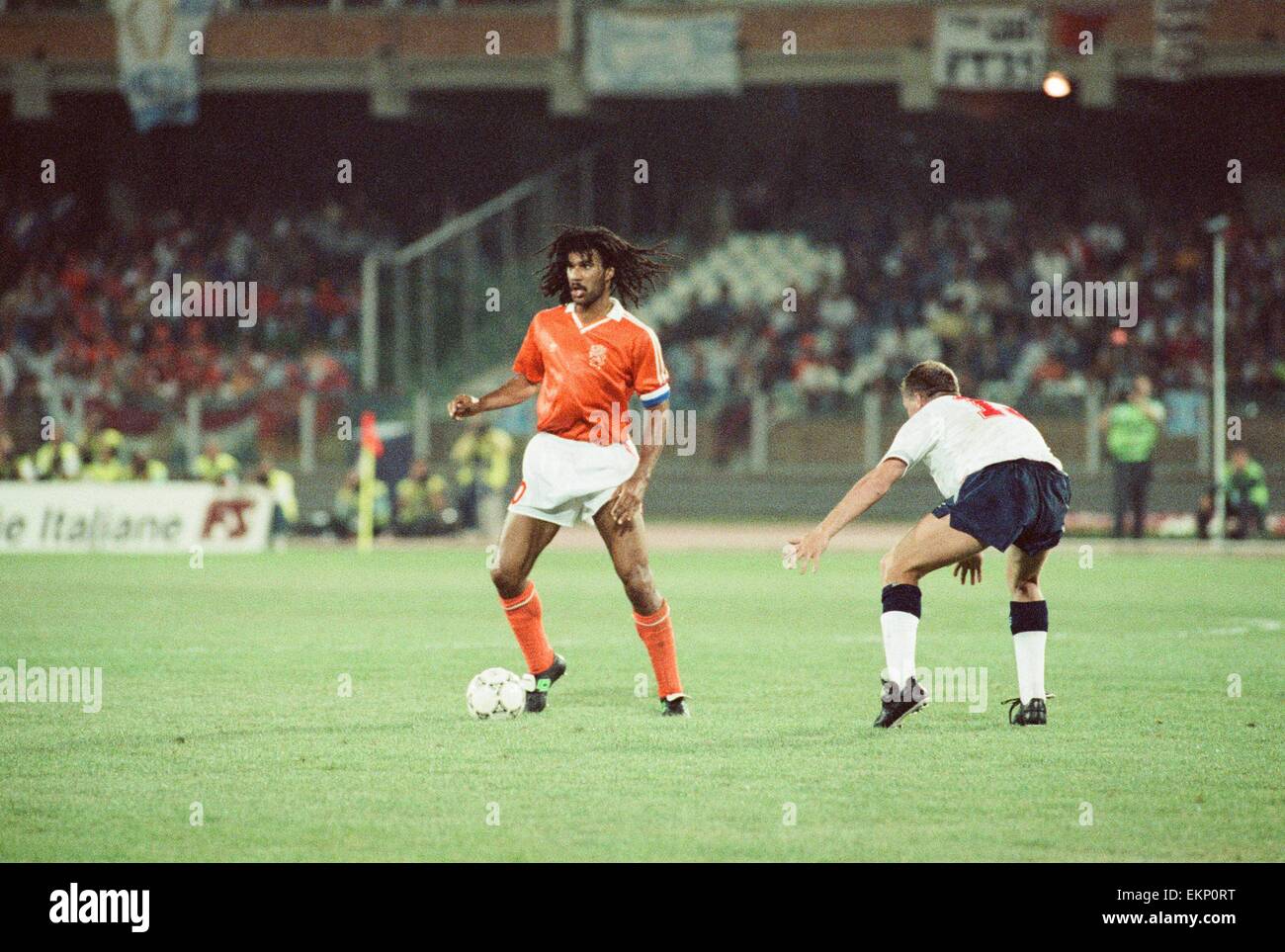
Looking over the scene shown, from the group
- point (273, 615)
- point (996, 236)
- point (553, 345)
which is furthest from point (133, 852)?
point (996, 236)

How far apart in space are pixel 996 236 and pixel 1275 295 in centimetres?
506

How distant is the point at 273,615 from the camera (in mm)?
15883

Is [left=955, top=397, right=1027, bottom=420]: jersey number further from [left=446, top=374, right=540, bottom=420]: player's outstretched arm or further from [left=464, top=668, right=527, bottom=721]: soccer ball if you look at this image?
[left=464, top=668, right=527, bottom=721]: soccer ball

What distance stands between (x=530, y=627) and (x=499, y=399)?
114cm

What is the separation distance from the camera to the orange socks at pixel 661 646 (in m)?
9.79

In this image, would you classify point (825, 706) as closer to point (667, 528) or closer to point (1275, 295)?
point (667, 528)

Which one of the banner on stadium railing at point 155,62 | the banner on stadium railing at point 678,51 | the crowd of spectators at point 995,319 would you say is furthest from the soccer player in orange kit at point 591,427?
the banner on stadium railing at point 155,62

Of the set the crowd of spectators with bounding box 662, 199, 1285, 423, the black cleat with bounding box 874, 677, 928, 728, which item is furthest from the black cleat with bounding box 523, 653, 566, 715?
the crowd of spectators with bounding box 662, 199, 1285, 423

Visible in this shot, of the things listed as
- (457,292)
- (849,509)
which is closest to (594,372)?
(849,509)

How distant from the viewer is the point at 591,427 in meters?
9.74

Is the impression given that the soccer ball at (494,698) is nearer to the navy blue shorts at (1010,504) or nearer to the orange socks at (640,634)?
the orange socks at (640,634)

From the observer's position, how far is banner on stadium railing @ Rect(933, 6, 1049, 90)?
31.3 m

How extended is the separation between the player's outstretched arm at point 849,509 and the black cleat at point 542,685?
1754mm

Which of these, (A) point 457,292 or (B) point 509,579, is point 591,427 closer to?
(B) point 509,579
